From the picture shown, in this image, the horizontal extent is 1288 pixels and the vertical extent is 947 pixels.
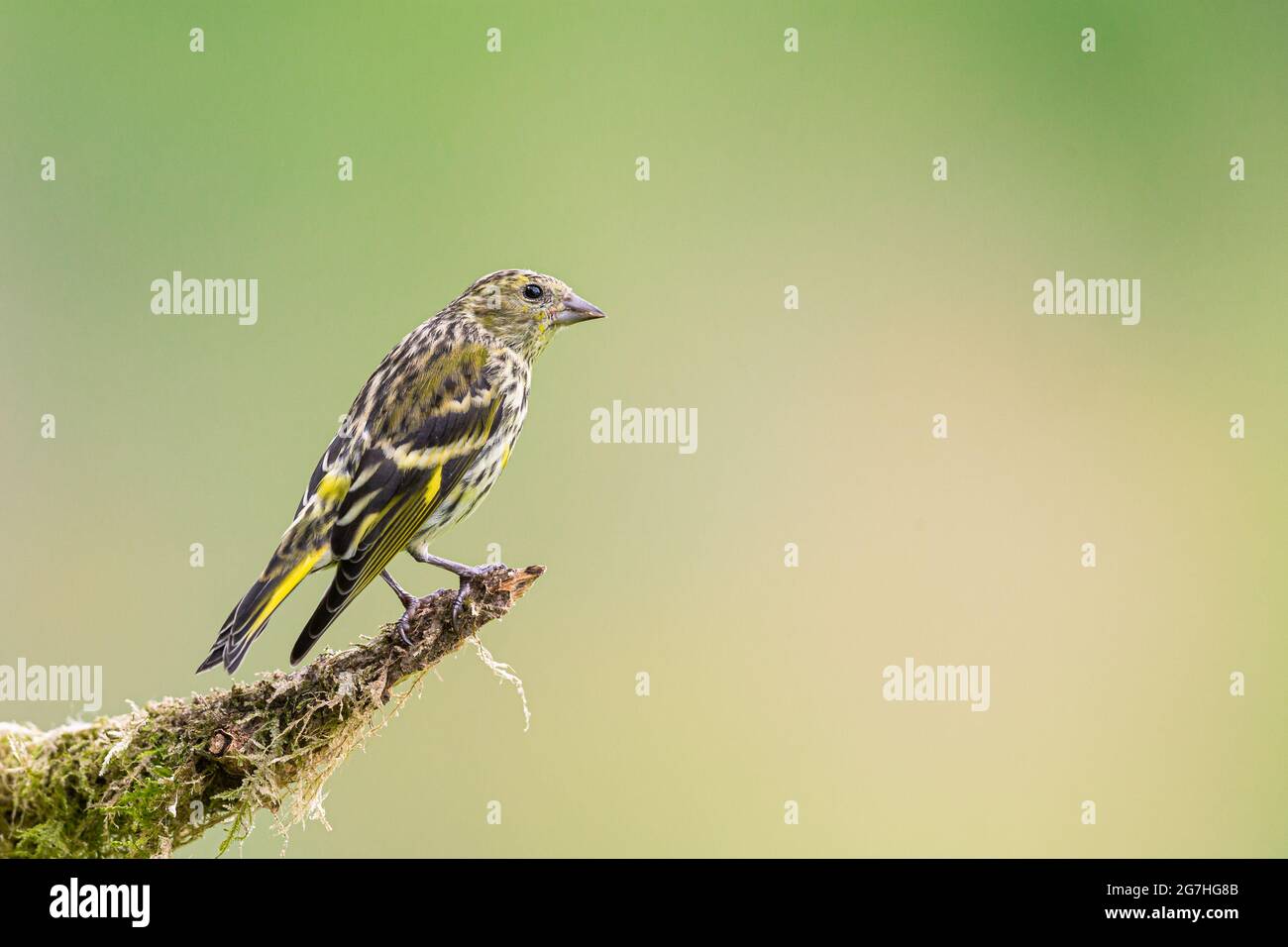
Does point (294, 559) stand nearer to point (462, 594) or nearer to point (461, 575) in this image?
point (461, 575)

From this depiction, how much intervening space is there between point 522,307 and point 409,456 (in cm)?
122

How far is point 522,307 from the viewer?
7434 mm

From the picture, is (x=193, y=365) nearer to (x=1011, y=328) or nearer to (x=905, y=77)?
(x=1011, y=328)

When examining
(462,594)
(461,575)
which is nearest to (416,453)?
(461,575)

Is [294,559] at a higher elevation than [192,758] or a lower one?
higher

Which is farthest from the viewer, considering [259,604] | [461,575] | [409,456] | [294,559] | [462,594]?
[409,456]

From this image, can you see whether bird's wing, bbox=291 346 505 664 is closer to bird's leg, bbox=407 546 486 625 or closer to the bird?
the bird

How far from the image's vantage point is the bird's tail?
5695 mm

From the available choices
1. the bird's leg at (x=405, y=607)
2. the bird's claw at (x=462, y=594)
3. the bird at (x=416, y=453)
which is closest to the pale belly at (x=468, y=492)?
the bird at (x=416, y=453)

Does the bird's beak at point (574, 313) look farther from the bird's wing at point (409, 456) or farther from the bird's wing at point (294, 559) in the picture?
the bird's wing at point (294, 559)

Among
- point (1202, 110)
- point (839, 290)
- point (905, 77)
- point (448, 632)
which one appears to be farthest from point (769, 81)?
point (448, 632)

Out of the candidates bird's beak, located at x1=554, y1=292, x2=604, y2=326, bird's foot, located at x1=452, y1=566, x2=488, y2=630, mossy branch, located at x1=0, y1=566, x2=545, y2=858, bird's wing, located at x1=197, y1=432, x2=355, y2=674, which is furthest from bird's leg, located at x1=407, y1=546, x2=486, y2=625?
bird's beak, located at x1=554, y1=292, x2=604, y2=326

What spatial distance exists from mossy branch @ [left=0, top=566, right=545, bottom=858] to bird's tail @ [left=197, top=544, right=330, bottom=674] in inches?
18.3

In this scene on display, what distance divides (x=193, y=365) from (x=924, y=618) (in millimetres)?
7442
